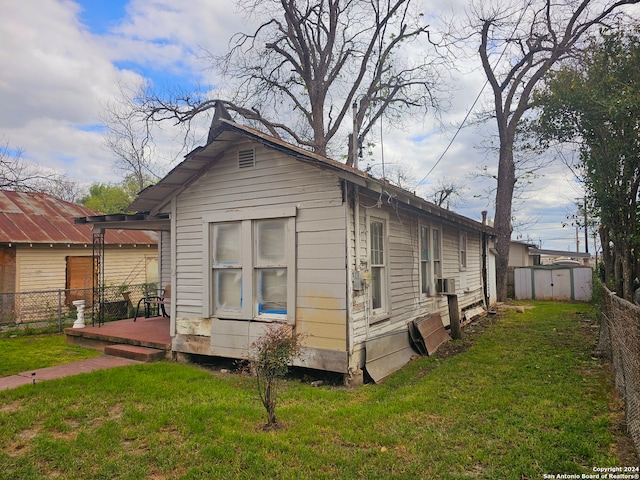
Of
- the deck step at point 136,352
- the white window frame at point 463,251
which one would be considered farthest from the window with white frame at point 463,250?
the deck step at point 136,352

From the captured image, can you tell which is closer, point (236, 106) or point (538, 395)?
point (538, 395)

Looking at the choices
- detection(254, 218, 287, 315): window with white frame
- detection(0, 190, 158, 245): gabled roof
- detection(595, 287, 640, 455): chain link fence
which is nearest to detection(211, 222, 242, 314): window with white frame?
detection(254, 218, 287, 315): window with white frame

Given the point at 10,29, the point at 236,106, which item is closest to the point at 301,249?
the point at 10,29

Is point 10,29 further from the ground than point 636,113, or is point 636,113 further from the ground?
point 10,29

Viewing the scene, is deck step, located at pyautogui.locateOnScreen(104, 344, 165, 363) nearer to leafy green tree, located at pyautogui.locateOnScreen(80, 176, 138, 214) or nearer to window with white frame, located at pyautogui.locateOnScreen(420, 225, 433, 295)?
window with white frame, located at pyautogui.locateOnScreen(420, 225, 433, 295)

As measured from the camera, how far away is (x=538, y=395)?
5.07m

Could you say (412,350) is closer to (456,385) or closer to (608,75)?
(456,385)

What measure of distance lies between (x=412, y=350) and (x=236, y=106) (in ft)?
49.4

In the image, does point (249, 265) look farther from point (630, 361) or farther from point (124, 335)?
point (630, 361)

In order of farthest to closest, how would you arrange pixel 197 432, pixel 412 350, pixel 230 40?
pixel 230 40 < pixel 412 350 < pixel 197 432

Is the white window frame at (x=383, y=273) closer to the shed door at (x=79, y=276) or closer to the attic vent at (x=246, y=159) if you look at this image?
the attic vent at (x=246, y=159)

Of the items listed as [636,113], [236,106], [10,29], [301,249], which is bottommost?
[301,249]

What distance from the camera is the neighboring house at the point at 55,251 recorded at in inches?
493

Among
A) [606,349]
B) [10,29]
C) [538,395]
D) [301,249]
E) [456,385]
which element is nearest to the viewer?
[538,395]
